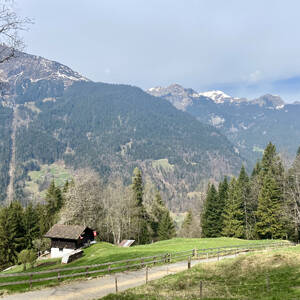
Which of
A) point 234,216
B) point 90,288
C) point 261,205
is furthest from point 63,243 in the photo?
point 261,205

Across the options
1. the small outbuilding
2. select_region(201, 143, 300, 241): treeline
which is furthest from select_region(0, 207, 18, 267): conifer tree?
select_region(201, 143, 300, 241): treeline

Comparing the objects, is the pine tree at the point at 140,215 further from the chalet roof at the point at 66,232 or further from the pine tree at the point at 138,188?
the chalet roof at the point at 66,232

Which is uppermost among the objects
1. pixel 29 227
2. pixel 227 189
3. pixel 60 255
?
pixel 227 189

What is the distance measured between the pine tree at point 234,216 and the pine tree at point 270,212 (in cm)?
479

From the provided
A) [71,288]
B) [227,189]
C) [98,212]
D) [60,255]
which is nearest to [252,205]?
[227,189]

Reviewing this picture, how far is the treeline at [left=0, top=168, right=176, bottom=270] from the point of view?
60.5m

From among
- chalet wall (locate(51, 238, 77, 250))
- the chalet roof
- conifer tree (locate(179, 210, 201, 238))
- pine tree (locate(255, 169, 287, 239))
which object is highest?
pine tree (locate(255, 169, 287, 239))

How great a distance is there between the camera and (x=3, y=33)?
42.2 feet

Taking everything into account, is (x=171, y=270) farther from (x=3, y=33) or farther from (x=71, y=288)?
(x=3, y=33)

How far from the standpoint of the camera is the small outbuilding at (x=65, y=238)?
55.8m

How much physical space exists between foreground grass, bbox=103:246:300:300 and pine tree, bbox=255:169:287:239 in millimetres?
28910

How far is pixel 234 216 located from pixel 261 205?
8695 millimetres

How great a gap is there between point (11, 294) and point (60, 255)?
43.3 m

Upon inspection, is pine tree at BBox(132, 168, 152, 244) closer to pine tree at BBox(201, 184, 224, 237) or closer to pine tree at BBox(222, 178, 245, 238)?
pine tree at BBox(201, 184, 224, 237)
